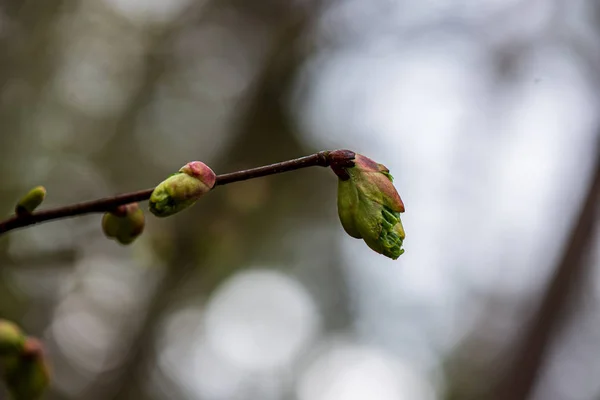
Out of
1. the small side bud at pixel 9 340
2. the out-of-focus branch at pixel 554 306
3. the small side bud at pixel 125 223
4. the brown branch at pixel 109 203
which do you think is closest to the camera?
the brown branch at pixel 109 203

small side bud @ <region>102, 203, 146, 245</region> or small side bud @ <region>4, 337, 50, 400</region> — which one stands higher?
small side bud @ <region>102, 203, 146, 245</region>

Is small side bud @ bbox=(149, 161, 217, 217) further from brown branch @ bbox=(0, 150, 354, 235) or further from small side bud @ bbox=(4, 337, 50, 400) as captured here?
small side bud @ bbox=(4, 337, 50, 400)

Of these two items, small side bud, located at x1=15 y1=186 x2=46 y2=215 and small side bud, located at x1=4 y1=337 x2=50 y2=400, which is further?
small side bud, located at x1=4 y1=337 x2=50 y2=400

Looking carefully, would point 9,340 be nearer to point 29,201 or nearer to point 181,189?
point 29,201

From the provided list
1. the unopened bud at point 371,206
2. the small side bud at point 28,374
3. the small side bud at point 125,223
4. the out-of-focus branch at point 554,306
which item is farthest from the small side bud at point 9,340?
the out-of-focus branch at point 554,306

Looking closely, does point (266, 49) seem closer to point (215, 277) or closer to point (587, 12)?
point (215, 277)

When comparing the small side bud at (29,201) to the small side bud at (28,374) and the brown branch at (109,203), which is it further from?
the small side bud at (28,374)

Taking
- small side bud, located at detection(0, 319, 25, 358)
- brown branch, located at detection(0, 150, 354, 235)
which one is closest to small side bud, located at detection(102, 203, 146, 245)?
brown branch, located at detection(0, 150, 354, 235)

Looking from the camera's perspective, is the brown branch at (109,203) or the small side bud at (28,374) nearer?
the brown branch at (109,203)

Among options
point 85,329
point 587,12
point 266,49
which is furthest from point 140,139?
point 587,12
